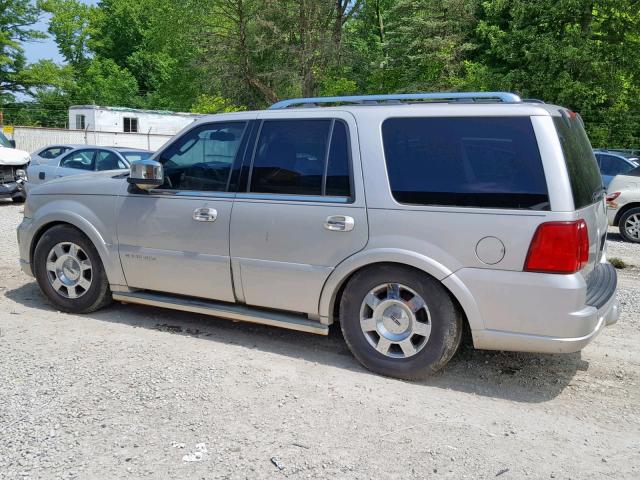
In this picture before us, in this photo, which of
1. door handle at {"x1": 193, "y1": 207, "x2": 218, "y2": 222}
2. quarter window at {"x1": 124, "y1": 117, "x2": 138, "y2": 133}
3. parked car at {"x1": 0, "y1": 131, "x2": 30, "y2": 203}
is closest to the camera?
door handle at {"x1": 193, "y1": 207, "x2": 218, "y2": 222}

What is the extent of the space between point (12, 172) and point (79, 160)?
314 centimetres

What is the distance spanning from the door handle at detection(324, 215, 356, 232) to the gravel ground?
3.50 feet

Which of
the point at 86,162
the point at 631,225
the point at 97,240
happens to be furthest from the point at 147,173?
the point at 631,225

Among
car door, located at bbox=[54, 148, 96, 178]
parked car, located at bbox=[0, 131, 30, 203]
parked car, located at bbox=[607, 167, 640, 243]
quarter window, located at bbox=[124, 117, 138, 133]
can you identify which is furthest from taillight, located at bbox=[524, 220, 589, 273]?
quarter window, located at bbox=[124, 117, 138, 133]

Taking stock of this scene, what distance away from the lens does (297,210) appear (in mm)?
4492

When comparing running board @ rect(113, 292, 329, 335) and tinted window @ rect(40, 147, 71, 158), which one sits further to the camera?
tinted window @ rect(40, 147, 71, 158)

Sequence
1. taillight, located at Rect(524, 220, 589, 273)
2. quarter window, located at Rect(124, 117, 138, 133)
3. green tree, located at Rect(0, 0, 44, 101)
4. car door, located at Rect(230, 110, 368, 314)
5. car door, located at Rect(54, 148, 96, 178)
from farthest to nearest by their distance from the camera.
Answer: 1. green tree, located at Rect(0, 0, 44, 101)
2. quarter window, located at Rect(124, 117, 138, 133)
3. car door, located at Rect(54, 148, 96, 178)
4. car door, located at Rect(230, 110, 368, 314)
5. taillight, located at Rect(524, 220, 589, 273)

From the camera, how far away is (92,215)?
541 cm

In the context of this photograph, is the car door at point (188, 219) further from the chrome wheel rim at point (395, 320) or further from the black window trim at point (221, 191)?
the chrome wheel rim at point (395, 320)

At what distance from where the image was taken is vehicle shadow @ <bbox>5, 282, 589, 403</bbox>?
4.24 metres

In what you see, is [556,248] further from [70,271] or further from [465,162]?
[70,271]

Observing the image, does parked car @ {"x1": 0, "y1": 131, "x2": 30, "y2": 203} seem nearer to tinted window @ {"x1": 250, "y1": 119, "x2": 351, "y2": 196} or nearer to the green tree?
tinted window @ {"x1": 250, "y1": 119, "x2": 351, "y2": 196}

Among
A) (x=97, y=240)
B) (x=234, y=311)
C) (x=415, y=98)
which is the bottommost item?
(x=234, y=311)

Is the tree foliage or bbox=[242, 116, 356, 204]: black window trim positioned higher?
the tree foliage
